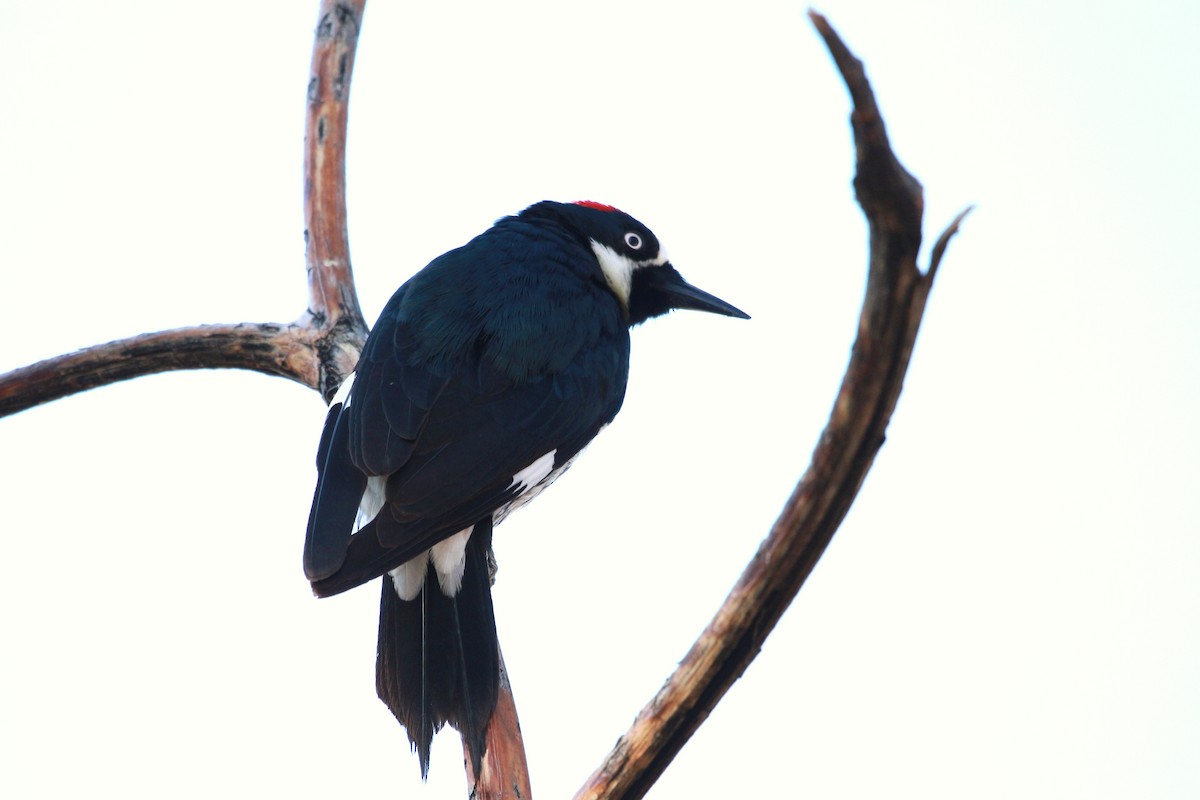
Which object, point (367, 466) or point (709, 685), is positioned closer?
point (709, 685)

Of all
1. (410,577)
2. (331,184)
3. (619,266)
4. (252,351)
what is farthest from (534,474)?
(331,184)

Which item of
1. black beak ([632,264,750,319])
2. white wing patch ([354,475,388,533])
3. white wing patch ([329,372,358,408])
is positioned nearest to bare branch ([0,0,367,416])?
white wing patch ([329,372,358,408])

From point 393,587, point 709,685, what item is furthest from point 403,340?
point 709,685

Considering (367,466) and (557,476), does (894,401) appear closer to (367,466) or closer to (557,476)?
(367,466)

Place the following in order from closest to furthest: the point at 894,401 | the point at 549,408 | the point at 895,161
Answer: the point at 895,161 < the point at 894,401 < the point at 549,408

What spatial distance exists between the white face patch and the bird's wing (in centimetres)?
80

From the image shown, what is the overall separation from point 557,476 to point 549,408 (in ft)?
0.98

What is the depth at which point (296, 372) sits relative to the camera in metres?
3.68

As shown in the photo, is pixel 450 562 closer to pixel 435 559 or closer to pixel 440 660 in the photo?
pixel 435 559

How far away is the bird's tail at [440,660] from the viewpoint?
277 cm

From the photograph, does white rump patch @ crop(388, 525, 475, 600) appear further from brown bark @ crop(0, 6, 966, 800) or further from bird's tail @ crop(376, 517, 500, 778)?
brown bark @ crop(0, 6, 966, 800)

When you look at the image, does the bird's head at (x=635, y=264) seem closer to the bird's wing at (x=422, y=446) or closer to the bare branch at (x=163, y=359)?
the bird's wing at (x=422, y=446)

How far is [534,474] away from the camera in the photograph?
3.13 metres

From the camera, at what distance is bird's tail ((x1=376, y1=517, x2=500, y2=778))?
277 centimetres
